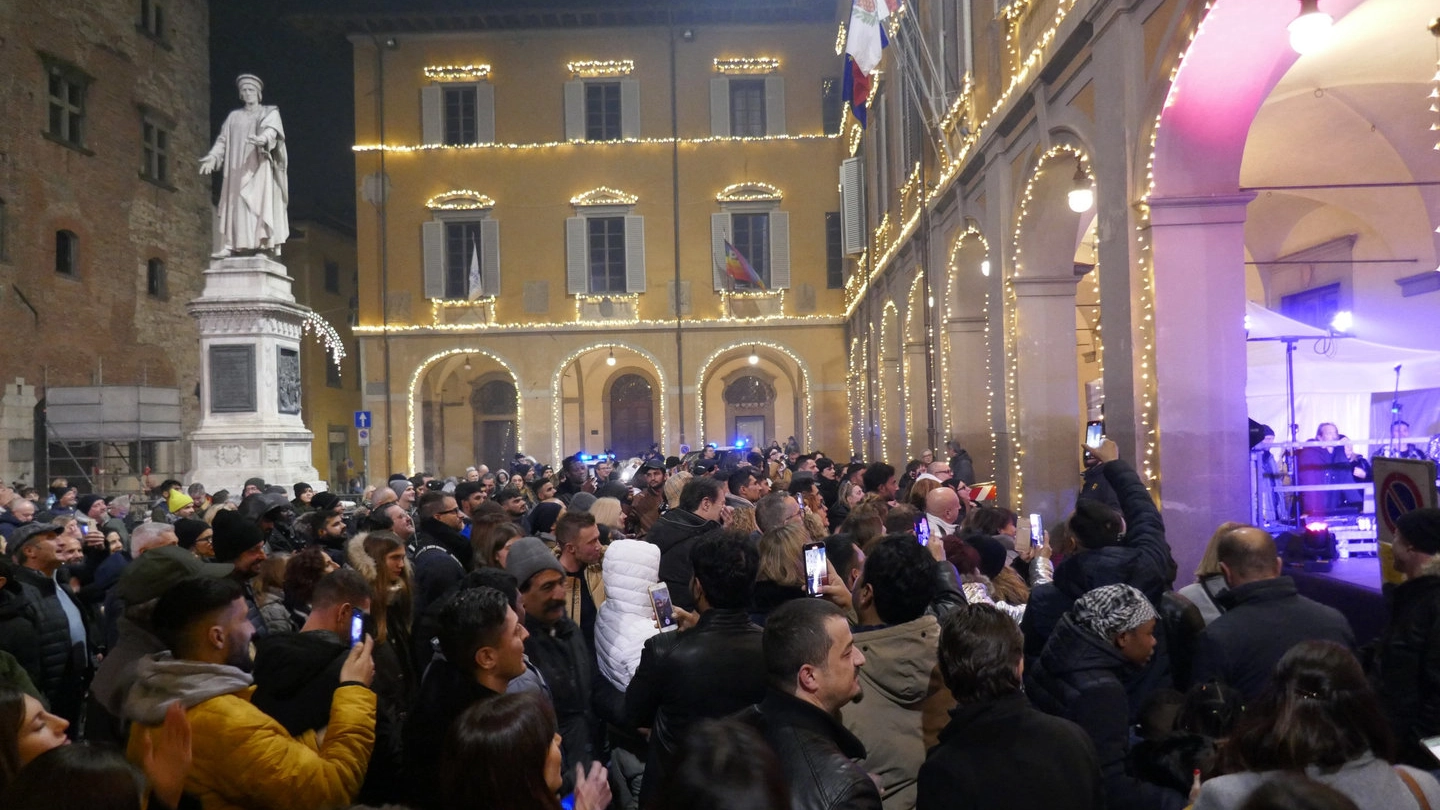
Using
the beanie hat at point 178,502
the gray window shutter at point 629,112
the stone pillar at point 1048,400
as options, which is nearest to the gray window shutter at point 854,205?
the gray window shutter at point 629,112

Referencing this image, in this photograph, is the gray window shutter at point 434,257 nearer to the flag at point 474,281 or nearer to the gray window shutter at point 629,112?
the flag at point 474,281

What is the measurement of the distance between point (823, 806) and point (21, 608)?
4.40 meters

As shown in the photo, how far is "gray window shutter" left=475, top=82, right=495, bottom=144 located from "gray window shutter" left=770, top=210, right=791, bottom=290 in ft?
29.3

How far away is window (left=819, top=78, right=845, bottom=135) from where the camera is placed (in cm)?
3266

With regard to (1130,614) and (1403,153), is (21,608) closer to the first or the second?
(1130,614)

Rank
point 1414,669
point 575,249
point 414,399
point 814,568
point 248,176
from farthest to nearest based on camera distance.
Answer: point 575,249 < point 414,399 < point 248,176 < point 814,568 < point 1414,669

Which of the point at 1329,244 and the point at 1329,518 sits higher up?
the point at 1329,244

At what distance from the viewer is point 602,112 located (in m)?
33.1

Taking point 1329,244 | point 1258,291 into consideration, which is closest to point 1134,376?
point 1329,244

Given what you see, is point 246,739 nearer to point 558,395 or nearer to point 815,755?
point 815,755

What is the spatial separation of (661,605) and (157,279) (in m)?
27.7

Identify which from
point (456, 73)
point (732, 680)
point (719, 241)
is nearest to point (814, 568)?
point (732, 680)

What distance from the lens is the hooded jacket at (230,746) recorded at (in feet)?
9.06

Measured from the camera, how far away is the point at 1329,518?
10141mm
